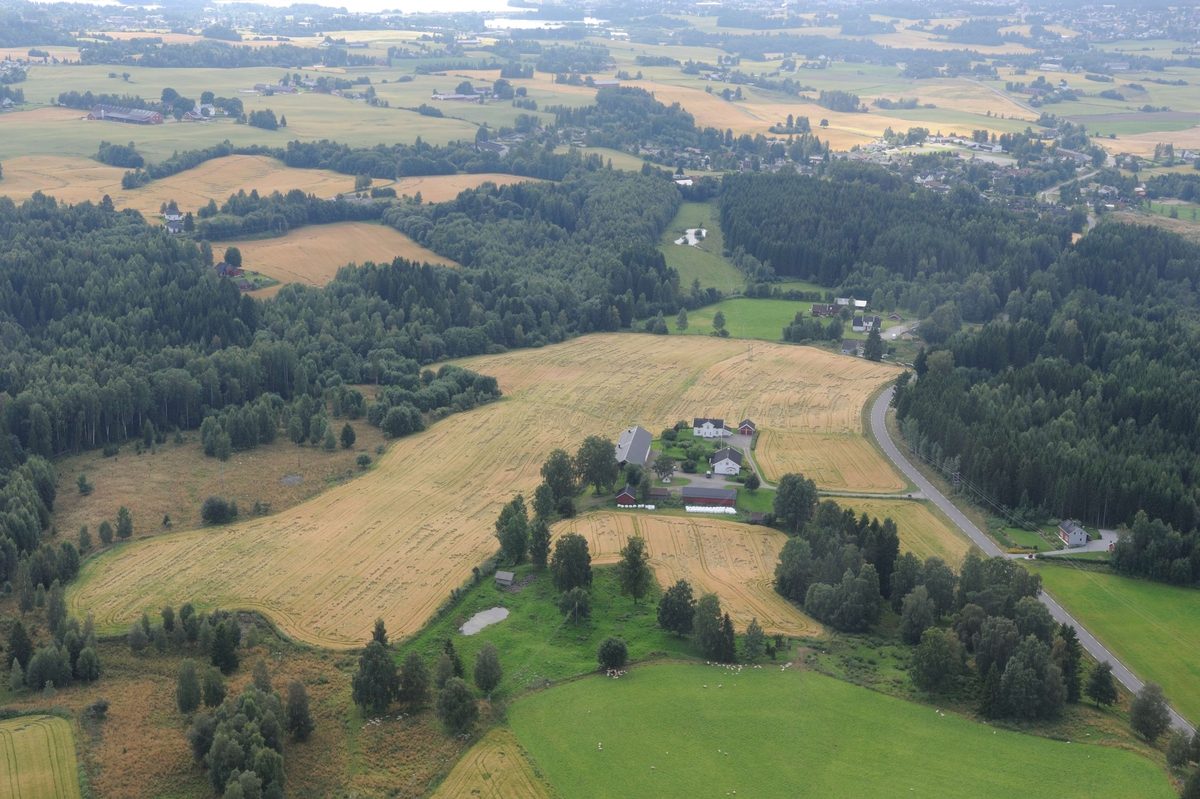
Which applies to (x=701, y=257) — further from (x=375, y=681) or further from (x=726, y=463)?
(x=375, y=681)

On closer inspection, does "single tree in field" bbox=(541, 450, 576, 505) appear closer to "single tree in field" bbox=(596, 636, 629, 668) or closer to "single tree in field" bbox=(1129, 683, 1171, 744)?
"single tree in field" bbox=(596, 636, 629, 668)

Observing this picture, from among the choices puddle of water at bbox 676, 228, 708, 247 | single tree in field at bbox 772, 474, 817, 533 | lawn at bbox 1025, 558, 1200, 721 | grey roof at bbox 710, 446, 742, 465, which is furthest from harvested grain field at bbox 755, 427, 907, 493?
puddle of water at bbox 676, 228, 708, 247

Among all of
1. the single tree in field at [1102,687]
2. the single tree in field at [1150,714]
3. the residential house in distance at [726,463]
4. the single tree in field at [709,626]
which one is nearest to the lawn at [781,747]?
the single tree in field at [709,626]

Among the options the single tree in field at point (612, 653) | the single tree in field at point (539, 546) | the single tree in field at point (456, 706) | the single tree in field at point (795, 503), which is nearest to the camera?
the single tree in field at point (456, 706)

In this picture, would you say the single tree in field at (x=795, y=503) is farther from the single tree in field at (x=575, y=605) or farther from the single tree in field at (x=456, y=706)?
the single tree in field at (x=456, y=706)

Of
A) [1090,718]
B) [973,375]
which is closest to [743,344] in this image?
[973,375]

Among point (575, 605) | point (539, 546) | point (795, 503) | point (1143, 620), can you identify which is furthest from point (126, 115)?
point (1143, 620)

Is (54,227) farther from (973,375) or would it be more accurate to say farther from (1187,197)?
(1187,197)

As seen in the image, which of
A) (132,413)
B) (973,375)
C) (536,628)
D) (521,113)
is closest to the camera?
(536,628)
